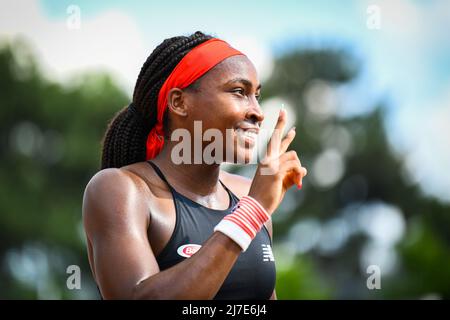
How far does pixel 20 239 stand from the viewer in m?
25.7

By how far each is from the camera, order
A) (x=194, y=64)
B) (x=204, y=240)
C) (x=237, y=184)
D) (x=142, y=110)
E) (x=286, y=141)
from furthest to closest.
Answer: (x=237, y=184), (x=142, y=110), (x=194, y=64), (x=204, y=240), (x=286, y=141)

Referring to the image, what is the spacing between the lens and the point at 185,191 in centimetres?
443

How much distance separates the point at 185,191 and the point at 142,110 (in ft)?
1.84

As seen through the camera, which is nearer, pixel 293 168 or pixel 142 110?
pixel 293 168

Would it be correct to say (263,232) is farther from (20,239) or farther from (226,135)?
(20,239)

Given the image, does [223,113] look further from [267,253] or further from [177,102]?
[267,253]

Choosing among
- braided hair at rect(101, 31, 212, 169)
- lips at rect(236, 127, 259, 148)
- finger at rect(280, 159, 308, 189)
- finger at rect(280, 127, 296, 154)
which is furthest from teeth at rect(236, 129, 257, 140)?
braided hair at rect(101, 31, 212, 169)

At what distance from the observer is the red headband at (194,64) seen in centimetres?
440

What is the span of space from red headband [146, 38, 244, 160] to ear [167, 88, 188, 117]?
27 millimetres

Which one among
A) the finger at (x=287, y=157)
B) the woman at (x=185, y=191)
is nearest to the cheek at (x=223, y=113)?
the woman at (x=185, y=191)

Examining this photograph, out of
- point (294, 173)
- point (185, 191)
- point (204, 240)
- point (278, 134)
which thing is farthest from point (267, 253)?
point (278, 134)

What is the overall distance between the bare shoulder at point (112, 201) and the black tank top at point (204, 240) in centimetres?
23

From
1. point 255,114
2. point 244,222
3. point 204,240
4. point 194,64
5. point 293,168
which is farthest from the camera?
point 194,64

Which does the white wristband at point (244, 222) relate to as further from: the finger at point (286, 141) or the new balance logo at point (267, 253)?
the new balance logo at point (267, 253)
